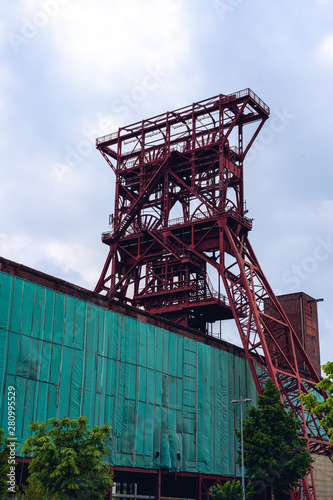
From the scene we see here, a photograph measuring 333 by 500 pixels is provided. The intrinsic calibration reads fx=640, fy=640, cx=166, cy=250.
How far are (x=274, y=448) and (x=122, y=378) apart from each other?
11955 mm

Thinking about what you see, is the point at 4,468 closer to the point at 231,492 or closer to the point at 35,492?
the point at 35,492

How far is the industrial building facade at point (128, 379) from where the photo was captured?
132 feet

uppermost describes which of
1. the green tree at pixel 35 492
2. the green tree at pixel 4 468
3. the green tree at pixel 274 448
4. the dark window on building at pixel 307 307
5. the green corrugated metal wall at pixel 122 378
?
the dark window on building at pixel 307 307

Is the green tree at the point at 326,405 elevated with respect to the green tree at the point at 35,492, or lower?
elevated

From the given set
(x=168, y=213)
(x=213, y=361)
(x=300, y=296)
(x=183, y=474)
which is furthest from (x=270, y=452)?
(x=300, y=296)

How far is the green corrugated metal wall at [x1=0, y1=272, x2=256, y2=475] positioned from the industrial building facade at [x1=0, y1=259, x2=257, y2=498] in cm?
7

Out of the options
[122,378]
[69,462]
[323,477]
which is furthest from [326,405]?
[323,477]

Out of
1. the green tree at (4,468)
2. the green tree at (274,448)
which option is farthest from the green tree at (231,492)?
the green tree at (4,468)

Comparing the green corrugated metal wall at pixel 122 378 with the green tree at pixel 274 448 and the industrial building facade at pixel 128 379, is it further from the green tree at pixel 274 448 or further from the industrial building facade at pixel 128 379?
the green tree at pixel 274 448

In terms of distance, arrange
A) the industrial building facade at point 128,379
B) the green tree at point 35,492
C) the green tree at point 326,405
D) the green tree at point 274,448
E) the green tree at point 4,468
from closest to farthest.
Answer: the green tree at point 326,405 < the green tree at point 35,492 < the green tree at point 4,468 < the industrial building facade at point 128,379 < the green tree at point 274,448

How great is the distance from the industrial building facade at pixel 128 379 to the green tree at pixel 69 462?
5.98 metres

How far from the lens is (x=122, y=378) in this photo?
155ft

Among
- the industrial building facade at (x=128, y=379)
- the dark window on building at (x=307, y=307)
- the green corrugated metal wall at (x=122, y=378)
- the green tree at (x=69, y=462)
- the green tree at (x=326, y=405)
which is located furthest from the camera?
the dark window on building at (x=307, y=307)

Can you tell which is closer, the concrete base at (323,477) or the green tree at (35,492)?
the green tree at (35,492)
